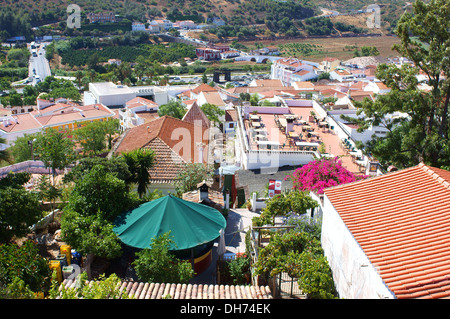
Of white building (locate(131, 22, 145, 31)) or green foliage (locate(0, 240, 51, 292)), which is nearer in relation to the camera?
green foliage (locate(0, 240, 51, 292))

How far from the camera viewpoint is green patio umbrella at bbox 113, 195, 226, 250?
39.4 ft

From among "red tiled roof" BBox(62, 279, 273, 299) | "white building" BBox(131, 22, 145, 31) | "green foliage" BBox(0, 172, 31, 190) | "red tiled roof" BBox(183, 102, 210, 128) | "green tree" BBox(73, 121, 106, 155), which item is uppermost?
"white building" BBox(131, 22, 145, 31)

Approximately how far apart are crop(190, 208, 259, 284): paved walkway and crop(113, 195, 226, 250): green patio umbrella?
122 centimetres

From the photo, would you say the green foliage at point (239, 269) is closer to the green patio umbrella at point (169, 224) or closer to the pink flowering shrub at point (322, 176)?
the green patio umbrella at point (169, 224)

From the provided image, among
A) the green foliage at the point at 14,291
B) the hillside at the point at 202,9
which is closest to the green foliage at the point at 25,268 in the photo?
the green foliage at the point at 14,291

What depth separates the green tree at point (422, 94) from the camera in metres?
16.6

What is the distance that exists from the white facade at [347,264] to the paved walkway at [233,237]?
3.54 meters

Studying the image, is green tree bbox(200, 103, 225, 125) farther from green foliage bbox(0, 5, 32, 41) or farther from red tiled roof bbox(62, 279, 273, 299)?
green foliage bbox(0, 5, 32, 41)

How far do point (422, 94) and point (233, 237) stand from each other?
10.3 meters

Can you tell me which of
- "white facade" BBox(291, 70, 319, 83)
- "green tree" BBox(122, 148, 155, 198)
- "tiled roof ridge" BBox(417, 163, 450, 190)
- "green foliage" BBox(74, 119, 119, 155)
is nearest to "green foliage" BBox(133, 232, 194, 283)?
"green tree" BBox(122, 148, 155, 198)

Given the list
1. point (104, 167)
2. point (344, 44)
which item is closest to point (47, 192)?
point (104, 167)

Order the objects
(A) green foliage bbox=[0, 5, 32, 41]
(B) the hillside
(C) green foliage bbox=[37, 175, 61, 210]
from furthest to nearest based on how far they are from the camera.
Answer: (B) the hillside < (A) green foliage bbox=[0, 5, 32, 41] < (C) green foliage bbox=[37, 175, 61, 210]

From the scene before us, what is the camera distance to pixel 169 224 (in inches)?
487

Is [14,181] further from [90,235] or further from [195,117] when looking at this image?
[195,117]
